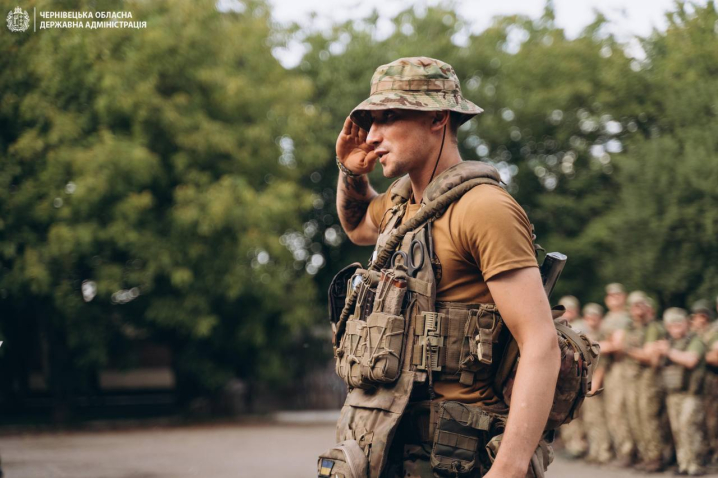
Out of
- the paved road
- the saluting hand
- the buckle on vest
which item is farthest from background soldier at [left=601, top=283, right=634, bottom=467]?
the buckle on vest

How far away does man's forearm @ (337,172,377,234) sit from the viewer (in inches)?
134

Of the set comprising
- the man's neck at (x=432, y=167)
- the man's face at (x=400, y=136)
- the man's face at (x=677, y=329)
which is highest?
the man's face at (x=400, y=136)

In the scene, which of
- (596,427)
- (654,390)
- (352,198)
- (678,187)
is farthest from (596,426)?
(352,198)

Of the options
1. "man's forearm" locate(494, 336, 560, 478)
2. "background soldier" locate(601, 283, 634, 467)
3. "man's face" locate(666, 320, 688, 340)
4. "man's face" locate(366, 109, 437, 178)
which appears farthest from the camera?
"background soldier" locate(601, 283, 634, 467)

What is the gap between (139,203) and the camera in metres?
14.8

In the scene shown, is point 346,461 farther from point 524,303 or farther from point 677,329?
point 677,329

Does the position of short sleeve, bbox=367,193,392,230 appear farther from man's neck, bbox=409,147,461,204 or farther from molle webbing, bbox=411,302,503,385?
molle webbing, bbox=411,302,503,385

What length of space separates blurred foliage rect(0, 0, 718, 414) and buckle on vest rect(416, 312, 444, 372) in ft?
37.7

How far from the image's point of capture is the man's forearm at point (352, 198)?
3396 millimetres

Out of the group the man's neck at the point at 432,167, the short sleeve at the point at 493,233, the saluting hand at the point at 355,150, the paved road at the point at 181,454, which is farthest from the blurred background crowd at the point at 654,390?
the short sleeve at the point at 493,233

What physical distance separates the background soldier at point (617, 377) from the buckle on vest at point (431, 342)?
29.1 ft

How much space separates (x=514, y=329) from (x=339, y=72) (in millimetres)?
18417

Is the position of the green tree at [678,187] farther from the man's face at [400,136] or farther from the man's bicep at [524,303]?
the man's bicep at [524,303]

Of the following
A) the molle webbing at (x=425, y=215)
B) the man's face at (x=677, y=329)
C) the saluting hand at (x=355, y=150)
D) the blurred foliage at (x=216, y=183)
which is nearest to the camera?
the molle webbing at (x=425, y=215)
